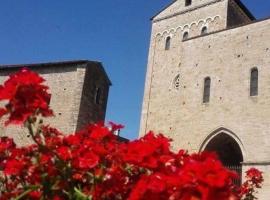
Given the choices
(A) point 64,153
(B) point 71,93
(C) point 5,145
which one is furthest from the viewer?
(B) point 71,93

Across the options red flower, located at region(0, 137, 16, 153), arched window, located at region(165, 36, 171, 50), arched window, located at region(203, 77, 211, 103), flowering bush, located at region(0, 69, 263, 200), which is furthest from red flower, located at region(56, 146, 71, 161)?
arched window, located at region(165, 36, 171, 50)

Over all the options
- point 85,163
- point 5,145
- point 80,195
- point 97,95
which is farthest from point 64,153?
point 97,95

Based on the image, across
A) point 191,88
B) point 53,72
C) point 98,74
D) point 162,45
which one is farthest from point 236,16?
point 53,72

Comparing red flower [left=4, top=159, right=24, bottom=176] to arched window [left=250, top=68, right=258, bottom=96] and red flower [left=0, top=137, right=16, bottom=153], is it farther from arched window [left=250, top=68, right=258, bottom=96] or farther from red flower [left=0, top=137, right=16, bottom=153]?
arched window [left=250, top=68, right=258, bottom=96]

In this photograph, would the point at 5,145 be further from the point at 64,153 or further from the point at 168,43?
the point at 168,43

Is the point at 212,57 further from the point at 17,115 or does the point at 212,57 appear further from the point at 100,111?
the point at 17,115

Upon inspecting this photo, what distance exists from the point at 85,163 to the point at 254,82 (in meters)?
17.7

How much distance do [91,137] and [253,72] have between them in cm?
1759

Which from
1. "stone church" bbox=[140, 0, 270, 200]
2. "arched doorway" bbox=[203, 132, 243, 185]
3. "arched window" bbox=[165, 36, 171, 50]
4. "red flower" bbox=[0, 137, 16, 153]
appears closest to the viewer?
"red flower" bbox=[0, 137, 16, 153]

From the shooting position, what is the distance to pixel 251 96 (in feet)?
62.0

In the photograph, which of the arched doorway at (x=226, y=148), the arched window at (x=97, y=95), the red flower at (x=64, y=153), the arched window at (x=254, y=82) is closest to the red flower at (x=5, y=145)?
the red flower at (x=64, y=153)

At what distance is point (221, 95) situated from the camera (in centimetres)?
1991

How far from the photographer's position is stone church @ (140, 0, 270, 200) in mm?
18266

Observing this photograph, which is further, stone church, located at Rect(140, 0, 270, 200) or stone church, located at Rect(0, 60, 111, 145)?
A: stone church, located at Rect(0, 60, 111, 145)
